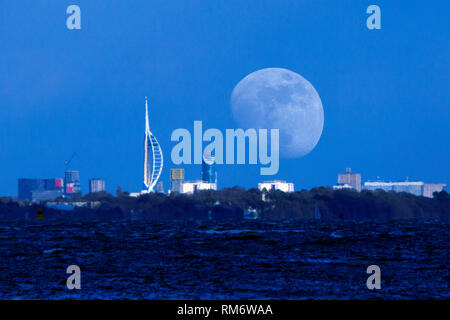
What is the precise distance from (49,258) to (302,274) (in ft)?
78.7

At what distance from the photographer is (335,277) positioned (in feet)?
152

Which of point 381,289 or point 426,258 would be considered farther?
point 426,258

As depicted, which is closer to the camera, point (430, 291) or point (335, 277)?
point (430, 291)

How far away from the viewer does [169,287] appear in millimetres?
40625

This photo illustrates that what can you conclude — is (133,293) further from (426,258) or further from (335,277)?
(426,258)

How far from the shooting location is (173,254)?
70.1 metres
